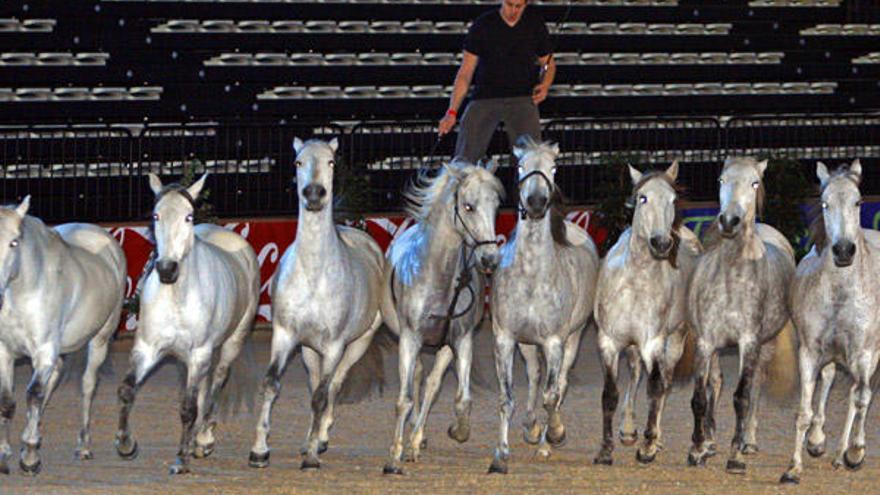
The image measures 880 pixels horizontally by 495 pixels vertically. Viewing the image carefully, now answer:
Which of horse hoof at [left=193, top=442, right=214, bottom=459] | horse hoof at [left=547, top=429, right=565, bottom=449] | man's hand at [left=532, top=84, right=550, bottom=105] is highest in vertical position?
man's hand at [left=532, top=84, right=550, bottom=105]

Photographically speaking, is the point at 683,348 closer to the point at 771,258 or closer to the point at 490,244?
the point at 771,258

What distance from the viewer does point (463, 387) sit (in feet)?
32.0

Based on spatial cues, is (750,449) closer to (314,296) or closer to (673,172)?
(673,172)

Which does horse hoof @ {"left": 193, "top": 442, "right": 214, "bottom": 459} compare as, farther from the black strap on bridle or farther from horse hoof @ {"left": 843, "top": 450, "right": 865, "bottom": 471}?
horse hoof @ {"left": 843, "top": 450, "right": 865, "bottom": 471}

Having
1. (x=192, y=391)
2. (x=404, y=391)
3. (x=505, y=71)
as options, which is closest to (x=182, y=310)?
(x=192, y=391)

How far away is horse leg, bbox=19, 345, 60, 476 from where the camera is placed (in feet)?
28.9

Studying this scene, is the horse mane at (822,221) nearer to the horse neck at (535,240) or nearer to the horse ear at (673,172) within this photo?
the horse ear at (673,172)

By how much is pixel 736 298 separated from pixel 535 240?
1093mm

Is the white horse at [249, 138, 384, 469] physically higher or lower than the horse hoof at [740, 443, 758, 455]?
higher

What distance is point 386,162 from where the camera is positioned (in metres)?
17.2

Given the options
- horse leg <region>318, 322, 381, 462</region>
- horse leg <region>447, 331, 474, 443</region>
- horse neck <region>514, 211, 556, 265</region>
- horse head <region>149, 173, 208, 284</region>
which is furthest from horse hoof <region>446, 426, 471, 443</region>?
horse head <region>149, 173, 208, 284</region>

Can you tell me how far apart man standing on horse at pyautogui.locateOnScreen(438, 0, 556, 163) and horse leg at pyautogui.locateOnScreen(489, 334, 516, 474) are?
6.20 ft

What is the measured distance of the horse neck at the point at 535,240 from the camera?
9398 mm

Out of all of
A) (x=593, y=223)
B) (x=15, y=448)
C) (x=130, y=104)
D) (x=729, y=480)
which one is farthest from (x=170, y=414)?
(x=130, y=104)
